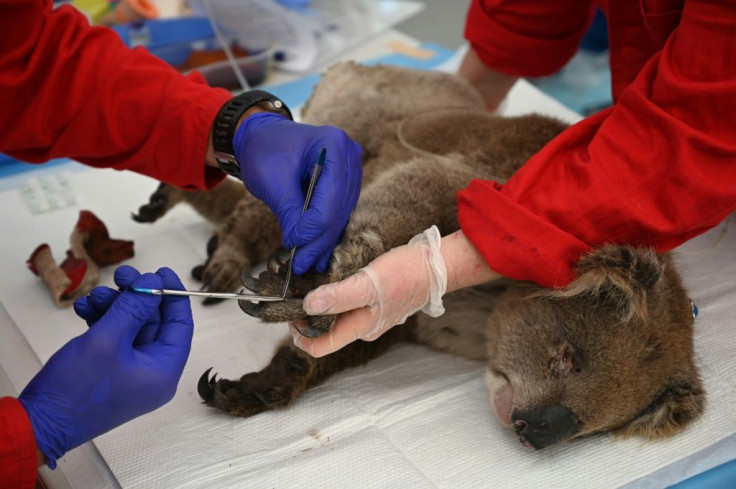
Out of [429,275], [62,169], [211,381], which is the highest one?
[429,275]

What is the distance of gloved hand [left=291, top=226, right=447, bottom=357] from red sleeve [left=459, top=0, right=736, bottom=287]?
126 millimetres

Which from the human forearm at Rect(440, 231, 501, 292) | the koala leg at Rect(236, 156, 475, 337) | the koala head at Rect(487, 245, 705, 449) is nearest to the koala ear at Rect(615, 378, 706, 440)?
the koala head at Rect(487, 245, 705, 449)

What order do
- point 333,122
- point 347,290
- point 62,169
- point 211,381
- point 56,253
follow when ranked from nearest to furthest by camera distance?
1. point 347,290
2. point 211,381
3. point 56,253
4. point 333,122
5. point 62,169

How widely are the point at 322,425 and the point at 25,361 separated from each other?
862 mm

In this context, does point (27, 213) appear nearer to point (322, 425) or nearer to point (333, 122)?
point (333, 122)

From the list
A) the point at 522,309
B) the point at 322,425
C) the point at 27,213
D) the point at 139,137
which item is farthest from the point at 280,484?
the point at 27,213

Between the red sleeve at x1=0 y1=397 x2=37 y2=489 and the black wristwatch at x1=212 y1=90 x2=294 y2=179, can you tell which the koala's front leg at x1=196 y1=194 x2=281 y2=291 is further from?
the red sleeve at x1=0 y1=397 x2=37 y2=489

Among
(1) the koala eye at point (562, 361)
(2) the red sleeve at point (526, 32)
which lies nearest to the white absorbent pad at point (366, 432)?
(1) the koala eye at point (562, 361)

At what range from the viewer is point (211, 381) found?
1.71 meters

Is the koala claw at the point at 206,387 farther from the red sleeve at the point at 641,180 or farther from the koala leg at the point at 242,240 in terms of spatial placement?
Result: the red sleeve at the point at 641,180

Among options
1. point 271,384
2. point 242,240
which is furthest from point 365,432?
point 242,240

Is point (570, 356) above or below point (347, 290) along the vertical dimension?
below

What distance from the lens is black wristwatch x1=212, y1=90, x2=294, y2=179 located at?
72.9 inches

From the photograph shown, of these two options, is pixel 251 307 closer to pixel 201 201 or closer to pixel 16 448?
pixel 16 448
